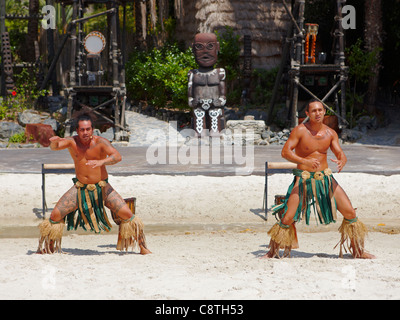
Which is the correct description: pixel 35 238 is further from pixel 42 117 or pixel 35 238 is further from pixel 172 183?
pixel 42 117

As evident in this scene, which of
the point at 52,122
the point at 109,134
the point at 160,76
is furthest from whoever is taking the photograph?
the point at 160,76

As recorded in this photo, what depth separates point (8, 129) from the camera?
1507 cm

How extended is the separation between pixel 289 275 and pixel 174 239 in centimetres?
218

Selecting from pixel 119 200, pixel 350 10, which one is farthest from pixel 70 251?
pixel 350 10

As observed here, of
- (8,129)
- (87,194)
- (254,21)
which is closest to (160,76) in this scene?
(254,21)

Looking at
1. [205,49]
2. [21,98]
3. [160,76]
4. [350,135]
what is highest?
[205,49]

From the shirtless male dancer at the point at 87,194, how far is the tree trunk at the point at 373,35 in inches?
504

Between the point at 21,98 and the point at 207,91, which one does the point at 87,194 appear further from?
the point at 21,98

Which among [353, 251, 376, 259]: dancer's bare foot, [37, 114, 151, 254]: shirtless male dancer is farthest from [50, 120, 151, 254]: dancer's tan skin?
[353, 251, 376, 259]: dancer's bare foot

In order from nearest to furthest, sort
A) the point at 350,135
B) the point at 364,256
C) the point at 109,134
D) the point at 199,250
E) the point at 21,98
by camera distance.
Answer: the point at 364,256
the point at 199,250
the point at 109,134
the point at 350,135
the point at 21,98

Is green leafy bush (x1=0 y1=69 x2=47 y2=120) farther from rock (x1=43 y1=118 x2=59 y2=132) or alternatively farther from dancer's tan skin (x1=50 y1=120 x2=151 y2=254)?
dancer's tan skin (x1=50 y1=120 x2=151 y2=254)

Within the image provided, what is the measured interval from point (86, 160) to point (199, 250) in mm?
1434

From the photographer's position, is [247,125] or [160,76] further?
[160,76]

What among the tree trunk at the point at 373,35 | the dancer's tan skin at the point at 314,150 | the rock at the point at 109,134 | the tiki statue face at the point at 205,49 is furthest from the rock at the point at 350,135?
the dancer's tan skin at the point at 314,150
